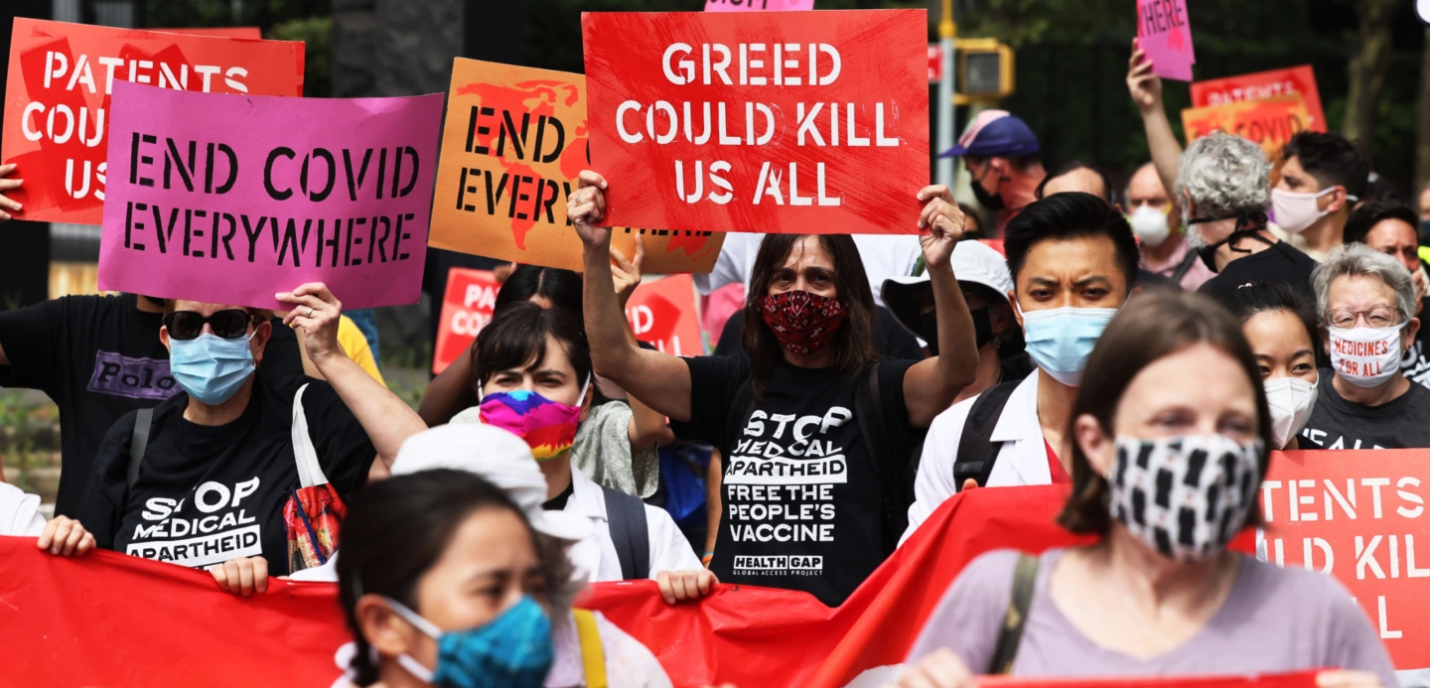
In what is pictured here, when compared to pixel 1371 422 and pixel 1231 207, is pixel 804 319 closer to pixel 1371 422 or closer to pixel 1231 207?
pixel 1371 422

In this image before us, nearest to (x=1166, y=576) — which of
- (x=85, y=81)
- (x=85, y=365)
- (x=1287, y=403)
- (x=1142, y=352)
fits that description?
(x=1142, y=352)

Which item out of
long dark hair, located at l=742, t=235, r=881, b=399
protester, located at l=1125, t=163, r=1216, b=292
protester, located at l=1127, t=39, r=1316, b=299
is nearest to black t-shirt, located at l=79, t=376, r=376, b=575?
long dark hair, located at l=742, t=235, r=881, b=399

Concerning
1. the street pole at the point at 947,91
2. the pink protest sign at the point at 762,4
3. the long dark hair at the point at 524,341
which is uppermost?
the street pole at the point at 947,91

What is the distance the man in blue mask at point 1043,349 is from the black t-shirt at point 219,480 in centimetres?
148

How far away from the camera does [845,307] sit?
450 centimetres

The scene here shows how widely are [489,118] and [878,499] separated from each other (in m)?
2.08

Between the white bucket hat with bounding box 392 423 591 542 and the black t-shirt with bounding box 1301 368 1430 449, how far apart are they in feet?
9.01

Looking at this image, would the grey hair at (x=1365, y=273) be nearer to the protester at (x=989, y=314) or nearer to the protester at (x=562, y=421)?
the protester at (x=989, y=314)

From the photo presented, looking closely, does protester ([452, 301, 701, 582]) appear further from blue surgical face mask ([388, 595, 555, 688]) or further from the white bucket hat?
blue surgical face mask ([388, 595, 555, 688])

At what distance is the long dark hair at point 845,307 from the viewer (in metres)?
4.47

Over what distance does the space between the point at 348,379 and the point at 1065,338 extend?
5.79 feet

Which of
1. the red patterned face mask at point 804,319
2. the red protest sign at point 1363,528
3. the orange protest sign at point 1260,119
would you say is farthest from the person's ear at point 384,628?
the orange protest sign at point 1260,119

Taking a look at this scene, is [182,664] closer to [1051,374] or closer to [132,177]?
[132,177]

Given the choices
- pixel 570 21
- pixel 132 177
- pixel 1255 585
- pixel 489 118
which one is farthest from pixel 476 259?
pixel 570 21
